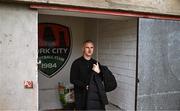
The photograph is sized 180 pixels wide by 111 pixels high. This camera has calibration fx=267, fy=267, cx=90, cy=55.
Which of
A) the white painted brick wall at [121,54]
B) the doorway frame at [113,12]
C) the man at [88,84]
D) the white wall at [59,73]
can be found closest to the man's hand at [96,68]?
the man at [88,84]

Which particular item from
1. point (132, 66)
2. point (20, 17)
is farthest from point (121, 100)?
point (20, 17)

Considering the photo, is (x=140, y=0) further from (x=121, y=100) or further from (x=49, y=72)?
(x=49, y=72)

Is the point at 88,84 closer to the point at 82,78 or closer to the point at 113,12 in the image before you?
the point at 82,78

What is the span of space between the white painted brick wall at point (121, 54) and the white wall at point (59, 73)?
54 cm

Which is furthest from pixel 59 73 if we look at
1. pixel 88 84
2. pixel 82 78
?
pixel 88 84

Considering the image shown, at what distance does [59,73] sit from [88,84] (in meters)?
2.09

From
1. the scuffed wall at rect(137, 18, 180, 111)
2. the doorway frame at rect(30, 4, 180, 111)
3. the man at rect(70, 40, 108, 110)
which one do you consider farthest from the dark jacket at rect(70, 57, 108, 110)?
the scuffed wall at rect(137, 18, 180, 111)

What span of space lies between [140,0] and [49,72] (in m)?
2.63

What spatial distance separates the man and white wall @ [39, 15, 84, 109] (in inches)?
72.4

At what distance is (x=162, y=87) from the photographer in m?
4.86

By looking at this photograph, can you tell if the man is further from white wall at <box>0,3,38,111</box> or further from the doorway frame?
white wall at <box>0,3,38,111</box>

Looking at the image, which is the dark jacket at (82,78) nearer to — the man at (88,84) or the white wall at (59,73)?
the man at (88,84)

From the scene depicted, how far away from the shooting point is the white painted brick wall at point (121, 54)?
494 centimetres

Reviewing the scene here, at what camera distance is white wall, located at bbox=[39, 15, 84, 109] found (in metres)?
5.91
